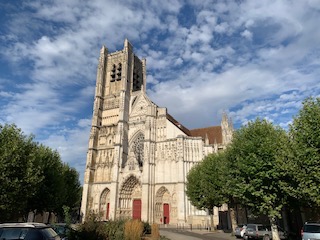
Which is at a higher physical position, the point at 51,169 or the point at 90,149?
the point at 90,149

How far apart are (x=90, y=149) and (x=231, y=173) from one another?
26977 millimetres

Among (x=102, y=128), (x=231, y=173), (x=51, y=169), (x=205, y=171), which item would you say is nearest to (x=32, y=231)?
(x=231, y=173)

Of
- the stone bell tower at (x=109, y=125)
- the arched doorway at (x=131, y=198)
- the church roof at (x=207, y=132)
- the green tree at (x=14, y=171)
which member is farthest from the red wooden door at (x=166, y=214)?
the green tree at (x=14, y=171)

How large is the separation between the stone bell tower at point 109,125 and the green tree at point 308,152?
28.1 meters

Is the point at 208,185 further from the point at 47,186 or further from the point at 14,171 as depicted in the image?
the point at 14,171

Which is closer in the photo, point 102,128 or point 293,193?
point 293,193

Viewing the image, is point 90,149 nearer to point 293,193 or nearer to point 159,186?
point 159,186

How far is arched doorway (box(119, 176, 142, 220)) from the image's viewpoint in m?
36.8

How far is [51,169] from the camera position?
22797 millimetres

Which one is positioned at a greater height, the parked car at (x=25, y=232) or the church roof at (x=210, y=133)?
the church roof at (x=210, y=133)

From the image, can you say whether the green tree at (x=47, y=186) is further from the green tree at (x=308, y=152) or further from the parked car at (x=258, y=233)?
the green tree at (x=308, y=152)

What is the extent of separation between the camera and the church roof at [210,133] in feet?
143

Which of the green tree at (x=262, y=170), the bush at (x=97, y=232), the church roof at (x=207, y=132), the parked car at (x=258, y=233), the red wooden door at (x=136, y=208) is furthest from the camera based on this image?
the church roof at (x=207, y=132)

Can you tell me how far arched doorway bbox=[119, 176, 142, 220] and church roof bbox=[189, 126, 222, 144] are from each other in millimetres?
14301
